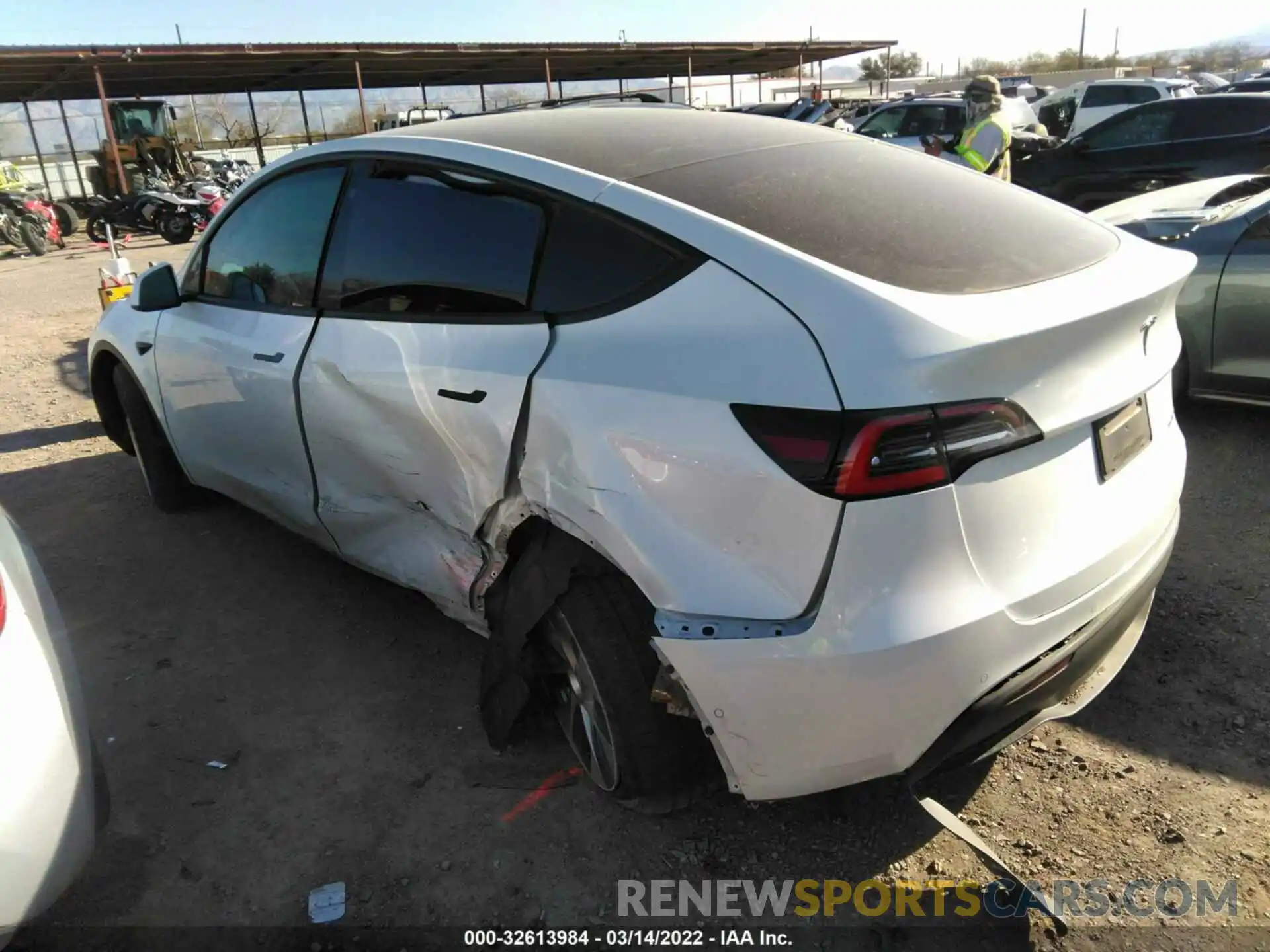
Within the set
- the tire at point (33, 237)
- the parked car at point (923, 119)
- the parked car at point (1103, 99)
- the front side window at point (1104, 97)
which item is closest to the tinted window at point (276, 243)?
the parked car at point (923, 119)

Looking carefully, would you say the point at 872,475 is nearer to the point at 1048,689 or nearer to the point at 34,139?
the point at 1048,689

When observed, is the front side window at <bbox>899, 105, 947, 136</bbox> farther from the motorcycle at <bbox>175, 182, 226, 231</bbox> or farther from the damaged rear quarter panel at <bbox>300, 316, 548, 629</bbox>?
the damaged rear quarter panel at <bbox>300, 316, 548, 629</bbox>

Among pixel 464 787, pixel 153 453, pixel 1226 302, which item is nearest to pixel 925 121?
pixel 1226 302

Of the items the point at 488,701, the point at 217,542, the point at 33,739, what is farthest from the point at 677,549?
the point at 217,542

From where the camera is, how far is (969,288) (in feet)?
6.27

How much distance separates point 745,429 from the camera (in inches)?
70.1

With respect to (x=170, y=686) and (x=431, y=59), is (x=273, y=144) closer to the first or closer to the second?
(x=431, y=59)

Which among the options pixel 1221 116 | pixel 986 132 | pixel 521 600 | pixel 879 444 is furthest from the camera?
pixel 1221 116

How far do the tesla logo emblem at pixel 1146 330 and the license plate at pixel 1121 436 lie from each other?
0.11m

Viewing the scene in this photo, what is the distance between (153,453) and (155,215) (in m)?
14.7

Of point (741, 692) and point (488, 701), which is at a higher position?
point (741, 692)

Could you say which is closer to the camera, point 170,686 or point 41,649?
point 41,649

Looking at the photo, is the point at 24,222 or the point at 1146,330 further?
the point at 24,222

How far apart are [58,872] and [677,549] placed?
1.39 metres
